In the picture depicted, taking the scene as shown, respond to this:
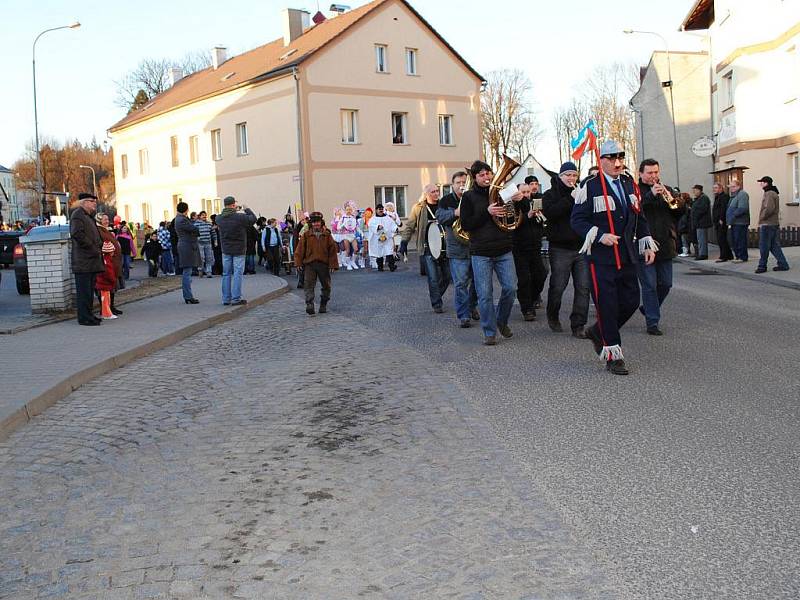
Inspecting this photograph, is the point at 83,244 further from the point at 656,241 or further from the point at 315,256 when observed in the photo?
the point at 656,241

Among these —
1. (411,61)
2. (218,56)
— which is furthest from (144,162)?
(411,61)

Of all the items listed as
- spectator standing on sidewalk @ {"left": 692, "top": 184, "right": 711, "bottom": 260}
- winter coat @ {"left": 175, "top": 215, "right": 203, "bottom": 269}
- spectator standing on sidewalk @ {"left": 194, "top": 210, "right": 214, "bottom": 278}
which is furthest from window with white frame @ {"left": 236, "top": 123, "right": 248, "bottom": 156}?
winter coat @ {"left": 175, "top": 215, "right": 203, "bottom": 269}

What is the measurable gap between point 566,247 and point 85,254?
672 centimetres

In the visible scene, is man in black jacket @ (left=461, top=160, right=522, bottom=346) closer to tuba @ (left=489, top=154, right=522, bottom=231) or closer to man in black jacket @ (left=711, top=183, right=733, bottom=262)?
tuba @ (left=489, top=154, right=522, bottom=231)

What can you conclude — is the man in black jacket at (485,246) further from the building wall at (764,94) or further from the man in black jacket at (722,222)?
the building wall at (764,94)

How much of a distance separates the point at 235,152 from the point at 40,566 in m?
41.6

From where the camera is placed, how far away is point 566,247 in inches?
401

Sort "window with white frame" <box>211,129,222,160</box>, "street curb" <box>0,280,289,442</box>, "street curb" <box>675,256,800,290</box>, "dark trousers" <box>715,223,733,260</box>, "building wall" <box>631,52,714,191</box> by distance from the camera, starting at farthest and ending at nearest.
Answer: "window with white frame" <box>211,129,222,160</box> < "building wall" <box>631,52,714,191</box> < "dark trousers" <box>715,223,733,260</box> < "street curb" <box>675,256,800,290</box> < "street curb" <box>0,280,289,442</box>

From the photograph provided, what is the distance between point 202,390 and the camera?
8.13 metres

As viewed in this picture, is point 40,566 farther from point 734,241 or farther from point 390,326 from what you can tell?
point 734,241

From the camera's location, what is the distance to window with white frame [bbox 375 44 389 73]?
137ft

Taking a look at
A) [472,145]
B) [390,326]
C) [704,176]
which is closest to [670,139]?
[704,176]

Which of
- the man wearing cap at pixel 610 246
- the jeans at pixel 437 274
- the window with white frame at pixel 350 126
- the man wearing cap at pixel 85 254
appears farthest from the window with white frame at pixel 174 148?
the man wearing cap at pixel 610 246

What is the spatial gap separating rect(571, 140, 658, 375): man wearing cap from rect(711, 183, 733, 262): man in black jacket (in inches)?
573
